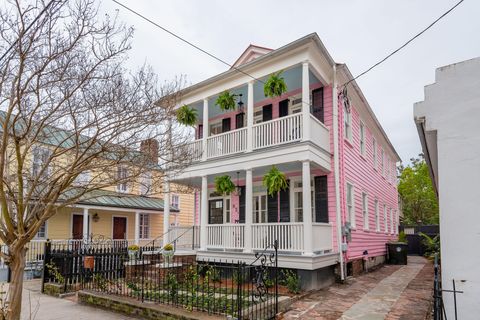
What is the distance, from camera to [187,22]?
8656mm

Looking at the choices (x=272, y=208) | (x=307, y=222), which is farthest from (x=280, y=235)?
(x=272, y=208)

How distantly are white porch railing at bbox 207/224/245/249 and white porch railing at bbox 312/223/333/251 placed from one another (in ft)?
7.54

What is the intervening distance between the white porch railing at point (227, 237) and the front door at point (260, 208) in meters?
2.10

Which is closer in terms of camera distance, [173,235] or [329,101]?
[329,101]

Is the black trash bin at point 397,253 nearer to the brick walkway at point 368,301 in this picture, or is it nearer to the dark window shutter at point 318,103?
the brick walkway at point 368,301

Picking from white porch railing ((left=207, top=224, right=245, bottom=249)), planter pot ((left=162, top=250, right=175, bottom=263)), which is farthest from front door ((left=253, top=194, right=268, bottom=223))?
planter pot ((left=162, top=250, right=175, bottom=263))

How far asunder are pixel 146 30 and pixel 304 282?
23.8ft

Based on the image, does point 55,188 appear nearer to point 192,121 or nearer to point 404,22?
point 192,121

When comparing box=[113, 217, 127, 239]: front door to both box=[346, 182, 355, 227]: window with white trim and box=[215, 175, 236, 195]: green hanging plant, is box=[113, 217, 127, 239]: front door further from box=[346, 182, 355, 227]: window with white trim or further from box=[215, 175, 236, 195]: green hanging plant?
box=[346, 182, 355, 227]: window with white trim

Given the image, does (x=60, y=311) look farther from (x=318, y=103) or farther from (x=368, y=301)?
(x=318, y=103)

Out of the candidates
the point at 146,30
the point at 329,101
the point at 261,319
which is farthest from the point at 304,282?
the point at 146,30

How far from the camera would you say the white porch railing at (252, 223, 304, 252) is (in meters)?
9.37

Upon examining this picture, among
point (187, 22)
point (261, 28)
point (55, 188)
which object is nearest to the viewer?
point (55, 188)

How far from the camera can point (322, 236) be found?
9.94m
